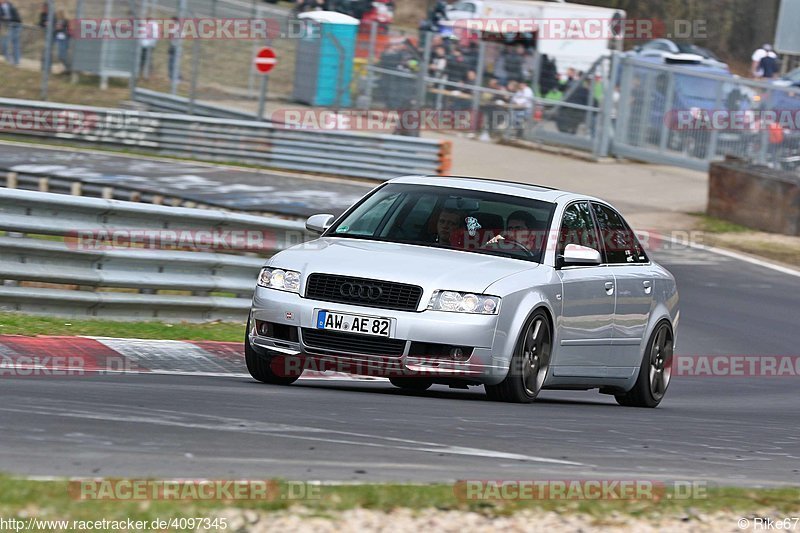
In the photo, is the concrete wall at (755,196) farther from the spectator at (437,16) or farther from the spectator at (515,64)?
the spectator at (437,16)

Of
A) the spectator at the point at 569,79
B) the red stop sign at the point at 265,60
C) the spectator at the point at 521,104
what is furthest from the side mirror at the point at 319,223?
the spectator at the point at 521,104

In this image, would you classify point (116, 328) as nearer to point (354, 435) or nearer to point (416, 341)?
point (416, 341)

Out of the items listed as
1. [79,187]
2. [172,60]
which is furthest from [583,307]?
[172,60]

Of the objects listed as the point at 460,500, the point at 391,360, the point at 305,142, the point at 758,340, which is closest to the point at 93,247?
the point at 391,360

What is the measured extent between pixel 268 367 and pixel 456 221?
153 centimetres

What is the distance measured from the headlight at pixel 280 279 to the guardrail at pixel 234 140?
1759cm

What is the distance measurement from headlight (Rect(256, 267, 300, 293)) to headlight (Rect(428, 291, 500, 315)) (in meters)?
0.88

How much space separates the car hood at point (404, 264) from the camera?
852 cm

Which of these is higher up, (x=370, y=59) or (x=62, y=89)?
(x=370, y=59)

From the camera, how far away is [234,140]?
92.2 ft

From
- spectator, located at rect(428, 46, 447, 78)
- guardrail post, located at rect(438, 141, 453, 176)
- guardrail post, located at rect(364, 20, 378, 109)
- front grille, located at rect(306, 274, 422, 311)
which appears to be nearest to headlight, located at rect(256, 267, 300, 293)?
front grille, located at rect(306, 274, 422, 311)

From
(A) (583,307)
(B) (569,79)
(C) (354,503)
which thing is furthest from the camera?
(B) (569,79)

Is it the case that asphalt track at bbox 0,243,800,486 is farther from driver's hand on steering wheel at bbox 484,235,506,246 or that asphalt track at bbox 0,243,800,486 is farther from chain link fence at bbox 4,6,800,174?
chain link fence at bbox 4,6,800,174

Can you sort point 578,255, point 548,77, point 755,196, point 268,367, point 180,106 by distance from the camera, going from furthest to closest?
1. point 548,77
2. point 180,106
3. point 755,196
4. point 578,255
5. point 268,367
